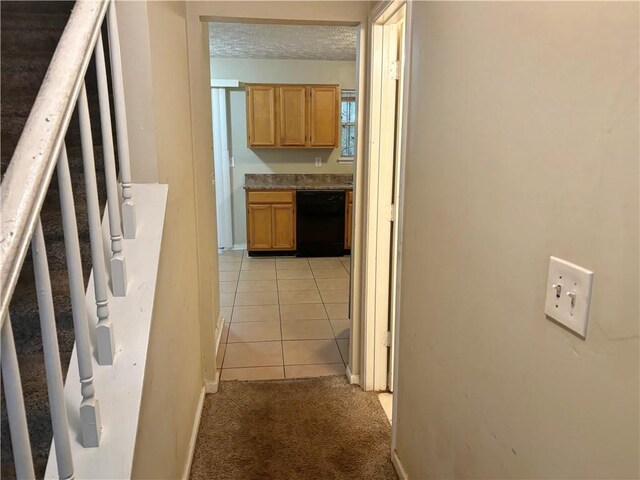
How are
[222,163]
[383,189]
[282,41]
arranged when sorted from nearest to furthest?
[383,189] → [282,41] → [222,163]

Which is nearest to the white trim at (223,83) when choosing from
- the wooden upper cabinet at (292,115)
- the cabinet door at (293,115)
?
the wooden upper cabinet at (292,115)

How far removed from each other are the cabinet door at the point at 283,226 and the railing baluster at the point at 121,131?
4396 mm

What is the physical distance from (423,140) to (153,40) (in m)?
0.95

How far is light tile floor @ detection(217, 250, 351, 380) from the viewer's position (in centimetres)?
307

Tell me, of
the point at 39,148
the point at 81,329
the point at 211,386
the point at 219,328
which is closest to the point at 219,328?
the point at 219,328

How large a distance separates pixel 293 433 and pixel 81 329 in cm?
160

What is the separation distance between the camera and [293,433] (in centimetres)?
237

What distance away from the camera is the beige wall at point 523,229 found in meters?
0.75

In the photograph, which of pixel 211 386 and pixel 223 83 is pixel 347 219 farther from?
pixel 211 386

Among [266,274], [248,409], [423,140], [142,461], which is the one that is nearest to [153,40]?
[423,140]

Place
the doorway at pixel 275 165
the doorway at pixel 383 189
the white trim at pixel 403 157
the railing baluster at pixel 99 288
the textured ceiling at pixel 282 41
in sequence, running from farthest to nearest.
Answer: the textured ceiling at pixel 282 41 → the doorway at pixel 275 165 → the doorway at pixel 383 189 → the white trim at pixel 403 157 → the railing baluster at pixel 99 288

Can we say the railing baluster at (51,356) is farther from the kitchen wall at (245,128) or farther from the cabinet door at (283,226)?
the kitchen wall at (245,128)

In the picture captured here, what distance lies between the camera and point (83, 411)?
40.7 inches

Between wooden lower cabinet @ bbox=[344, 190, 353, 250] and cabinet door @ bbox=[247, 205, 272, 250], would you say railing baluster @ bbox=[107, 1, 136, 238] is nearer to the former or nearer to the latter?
cabinet door @ bbox=[247, 205, 272, 250]
